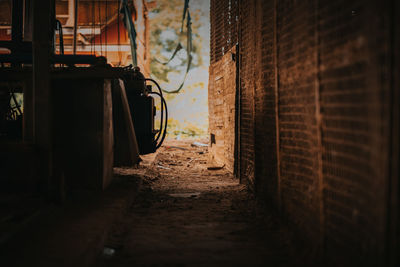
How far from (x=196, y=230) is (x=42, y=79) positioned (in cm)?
264

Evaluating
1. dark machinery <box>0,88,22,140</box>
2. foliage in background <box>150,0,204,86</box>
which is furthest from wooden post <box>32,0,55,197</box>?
foliage in background <box>150,0,204,86</box>

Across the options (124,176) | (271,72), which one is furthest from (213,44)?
(271,72)

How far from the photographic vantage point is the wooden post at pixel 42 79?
4.91 metres

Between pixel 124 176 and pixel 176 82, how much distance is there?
1990cm

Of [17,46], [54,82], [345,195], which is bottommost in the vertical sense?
[345,195]

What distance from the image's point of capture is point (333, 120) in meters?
3.10

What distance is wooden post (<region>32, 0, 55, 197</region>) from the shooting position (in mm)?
4906

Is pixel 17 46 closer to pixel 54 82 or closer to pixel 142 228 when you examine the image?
pixel 54 82

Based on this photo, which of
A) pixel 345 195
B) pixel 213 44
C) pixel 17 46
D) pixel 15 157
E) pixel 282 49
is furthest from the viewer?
pixel 213 44

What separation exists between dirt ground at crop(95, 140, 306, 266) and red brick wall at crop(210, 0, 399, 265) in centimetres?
37

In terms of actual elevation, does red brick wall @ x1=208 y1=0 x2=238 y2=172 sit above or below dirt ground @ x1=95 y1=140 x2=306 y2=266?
above

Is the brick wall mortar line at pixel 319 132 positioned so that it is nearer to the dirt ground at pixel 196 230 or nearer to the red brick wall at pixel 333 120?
the red brick wall at pixel 333 120

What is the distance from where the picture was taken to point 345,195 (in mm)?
2926

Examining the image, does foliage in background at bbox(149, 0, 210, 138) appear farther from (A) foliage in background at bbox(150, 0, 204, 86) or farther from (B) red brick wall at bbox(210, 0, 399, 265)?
(B) red brick wall at bbox(210, 0, 399, 265)
